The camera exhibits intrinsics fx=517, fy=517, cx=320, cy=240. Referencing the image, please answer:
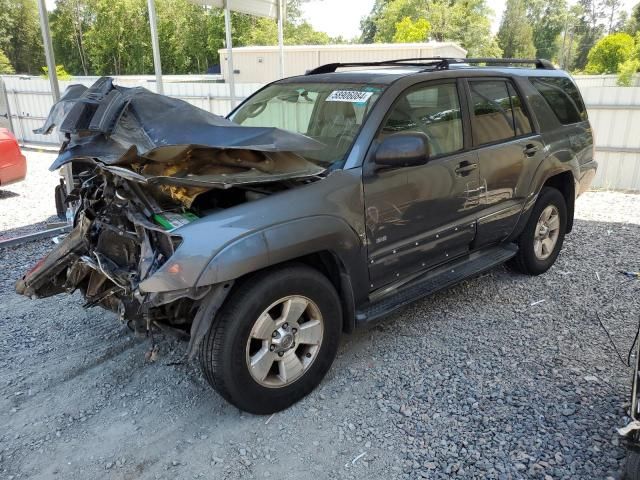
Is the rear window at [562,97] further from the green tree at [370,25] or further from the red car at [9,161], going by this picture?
the green tree at [370,25]

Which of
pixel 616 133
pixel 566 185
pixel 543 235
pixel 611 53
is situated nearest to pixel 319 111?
pixel 543 235

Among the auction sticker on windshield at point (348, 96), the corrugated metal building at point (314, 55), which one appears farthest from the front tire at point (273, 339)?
the corrugated metal building at point (314, 55)

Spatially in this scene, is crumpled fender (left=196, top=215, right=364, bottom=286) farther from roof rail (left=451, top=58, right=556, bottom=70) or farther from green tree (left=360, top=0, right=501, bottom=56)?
green tree (left=360, top=0, right=501, bottom=56)

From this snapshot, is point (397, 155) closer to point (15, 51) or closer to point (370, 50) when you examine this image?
point (370, 50)

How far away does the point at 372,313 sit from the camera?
11.3 ft

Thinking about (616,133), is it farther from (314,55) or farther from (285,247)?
(314,55)

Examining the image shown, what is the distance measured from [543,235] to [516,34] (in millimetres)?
77625

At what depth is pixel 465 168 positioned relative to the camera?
394 centimetres

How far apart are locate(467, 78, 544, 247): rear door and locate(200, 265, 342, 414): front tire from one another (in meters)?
1.79

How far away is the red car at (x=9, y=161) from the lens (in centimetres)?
771

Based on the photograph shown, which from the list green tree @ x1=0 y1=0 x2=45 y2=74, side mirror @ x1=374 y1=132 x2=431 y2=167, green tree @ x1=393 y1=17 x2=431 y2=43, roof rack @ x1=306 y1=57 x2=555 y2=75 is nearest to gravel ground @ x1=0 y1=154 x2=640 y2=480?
side mirror @ x1=374 y1=132 x2=431 y2=167

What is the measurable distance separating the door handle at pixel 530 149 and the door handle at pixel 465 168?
0.77m

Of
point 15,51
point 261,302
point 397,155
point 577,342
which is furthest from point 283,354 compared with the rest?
point 15,51

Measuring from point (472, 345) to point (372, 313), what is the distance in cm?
95
